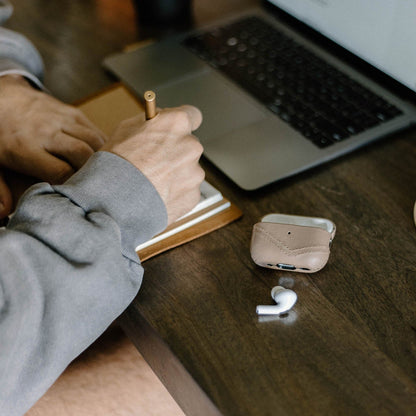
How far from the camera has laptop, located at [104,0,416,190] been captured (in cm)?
75

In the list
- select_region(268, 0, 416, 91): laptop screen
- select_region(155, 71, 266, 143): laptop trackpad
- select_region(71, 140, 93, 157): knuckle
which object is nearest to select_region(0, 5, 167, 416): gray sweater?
select_region(71, 140, 93, 157): knuckle

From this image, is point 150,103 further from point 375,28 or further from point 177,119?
point 375,28

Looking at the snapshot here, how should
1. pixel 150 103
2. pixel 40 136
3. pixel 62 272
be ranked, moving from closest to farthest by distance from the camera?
pixel 62 272, pixel 150 103, pixel 40 136

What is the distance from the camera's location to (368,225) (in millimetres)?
654

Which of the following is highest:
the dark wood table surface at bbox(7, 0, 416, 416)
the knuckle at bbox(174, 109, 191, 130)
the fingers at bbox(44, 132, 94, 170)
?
the knuckle at bbox(174, 109, 191, 130)

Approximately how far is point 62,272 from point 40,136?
0.99ft

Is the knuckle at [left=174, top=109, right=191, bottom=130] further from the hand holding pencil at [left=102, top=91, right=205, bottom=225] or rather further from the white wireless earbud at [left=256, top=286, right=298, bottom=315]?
the white wireless earbud at [left=256, top=286, right=298, bottom=315]

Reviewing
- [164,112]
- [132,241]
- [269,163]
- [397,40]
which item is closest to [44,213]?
[132,241]

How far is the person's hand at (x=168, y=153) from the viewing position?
0.61 meters

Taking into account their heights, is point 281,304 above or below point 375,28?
below

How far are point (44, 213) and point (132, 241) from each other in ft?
0.34

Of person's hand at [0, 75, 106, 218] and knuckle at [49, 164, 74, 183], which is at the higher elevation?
person's hand at [0, 75, 106, 218]

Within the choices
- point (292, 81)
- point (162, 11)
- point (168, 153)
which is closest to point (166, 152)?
point (168, 153)

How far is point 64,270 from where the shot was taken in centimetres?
51
